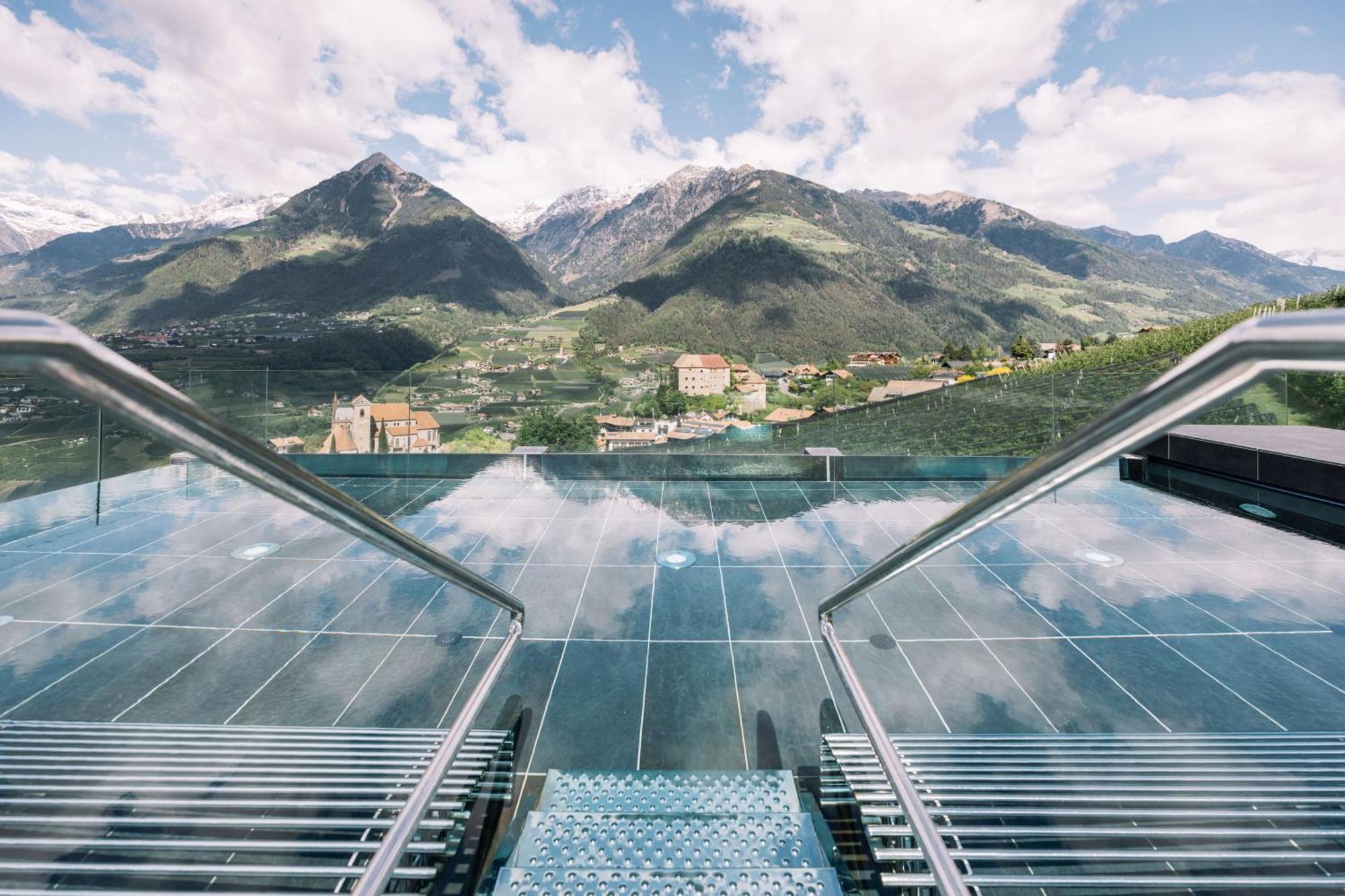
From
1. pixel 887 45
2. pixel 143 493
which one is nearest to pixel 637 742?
pixel 143 493

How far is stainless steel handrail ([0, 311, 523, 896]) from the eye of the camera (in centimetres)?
60

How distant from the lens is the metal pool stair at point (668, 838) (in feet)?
4.25

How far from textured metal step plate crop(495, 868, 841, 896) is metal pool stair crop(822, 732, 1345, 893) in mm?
190

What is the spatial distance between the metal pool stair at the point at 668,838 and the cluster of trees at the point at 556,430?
5.46 meters

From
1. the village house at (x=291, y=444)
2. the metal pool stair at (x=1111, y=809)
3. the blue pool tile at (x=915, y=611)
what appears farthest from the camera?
the village house at (x=291, y=444)

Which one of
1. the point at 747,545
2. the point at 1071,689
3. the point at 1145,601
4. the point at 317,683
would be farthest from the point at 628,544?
the point at 1145,601

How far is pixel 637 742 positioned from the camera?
7.38 feet

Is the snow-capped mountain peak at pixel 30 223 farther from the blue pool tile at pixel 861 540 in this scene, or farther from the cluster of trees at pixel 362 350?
the blue pool tile at pixel 861 540

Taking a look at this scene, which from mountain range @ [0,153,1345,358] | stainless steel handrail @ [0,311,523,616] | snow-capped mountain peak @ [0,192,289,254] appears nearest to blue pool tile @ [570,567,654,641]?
stainless steel handrail @ [0,311,523,616]

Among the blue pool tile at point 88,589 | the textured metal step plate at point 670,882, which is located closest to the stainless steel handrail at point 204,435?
the textured metal step plate at point 670,882

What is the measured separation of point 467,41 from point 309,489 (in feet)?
147

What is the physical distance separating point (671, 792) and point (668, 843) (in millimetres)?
373

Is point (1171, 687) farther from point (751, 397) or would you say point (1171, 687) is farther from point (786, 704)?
point (751, 397)

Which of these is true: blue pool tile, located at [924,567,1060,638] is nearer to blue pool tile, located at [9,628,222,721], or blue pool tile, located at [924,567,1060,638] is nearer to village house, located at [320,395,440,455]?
blue pool tile, located at [9,628,222,721]
